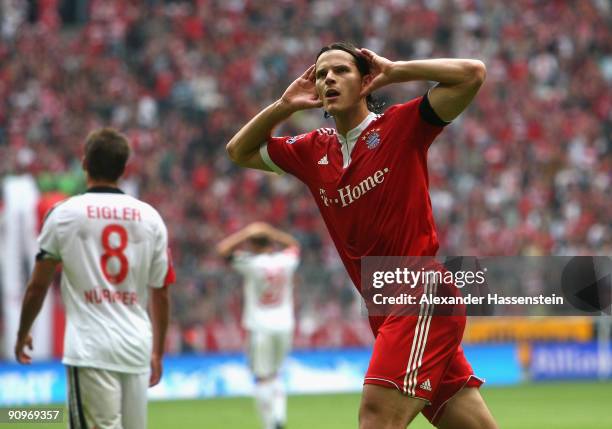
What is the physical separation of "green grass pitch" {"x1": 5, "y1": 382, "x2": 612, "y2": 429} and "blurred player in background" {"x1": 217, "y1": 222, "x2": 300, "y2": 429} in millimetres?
950

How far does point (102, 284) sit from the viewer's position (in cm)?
646

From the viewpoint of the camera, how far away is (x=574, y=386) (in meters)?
20.0

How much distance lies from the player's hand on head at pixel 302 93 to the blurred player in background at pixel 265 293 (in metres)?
7.44

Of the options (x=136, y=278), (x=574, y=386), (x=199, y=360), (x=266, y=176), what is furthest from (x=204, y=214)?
(x=136, y=278)

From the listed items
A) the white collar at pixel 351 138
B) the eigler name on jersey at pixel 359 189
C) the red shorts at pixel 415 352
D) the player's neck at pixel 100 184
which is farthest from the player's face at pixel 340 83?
the player's neck at pixel 100 184

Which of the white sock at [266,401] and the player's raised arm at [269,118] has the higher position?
the player's raised arm at [269,118]

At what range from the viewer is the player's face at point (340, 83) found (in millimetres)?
6043

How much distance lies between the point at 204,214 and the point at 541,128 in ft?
28.6

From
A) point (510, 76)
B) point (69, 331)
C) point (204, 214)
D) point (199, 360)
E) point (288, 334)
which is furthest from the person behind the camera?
point (510, 76)

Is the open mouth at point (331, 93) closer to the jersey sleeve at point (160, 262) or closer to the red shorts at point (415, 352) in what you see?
the red shorts at point (415, 352)

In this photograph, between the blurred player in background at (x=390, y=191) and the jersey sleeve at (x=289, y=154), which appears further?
the jersey sleeve at (x=289, y=154)

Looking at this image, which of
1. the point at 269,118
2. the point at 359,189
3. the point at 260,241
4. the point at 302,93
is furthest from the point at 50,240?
the point at 260,241

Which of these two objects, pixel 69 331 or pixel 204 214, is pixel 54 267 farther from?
pixel 204 214

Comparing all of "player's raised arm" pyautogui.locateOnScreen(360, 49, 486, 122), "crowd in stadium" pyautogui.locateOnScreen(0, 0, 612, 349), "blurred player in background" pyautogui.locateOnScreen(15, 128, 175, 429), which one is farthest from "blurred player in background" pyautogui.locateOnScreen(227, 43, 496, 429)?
"crowd in stadium" pyautogui.locateOnScreen(0, 0, 612, 349)
